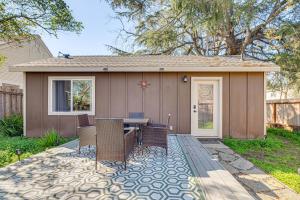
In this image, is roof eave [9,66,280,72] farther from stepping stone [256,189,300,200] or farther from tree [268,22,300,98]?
stepping stone [256,189,300,200]

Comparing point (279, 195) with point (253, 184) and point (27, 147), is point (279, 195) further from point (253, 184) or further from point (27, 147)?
point (27, 147)

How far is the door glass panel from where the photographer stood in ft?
25.1

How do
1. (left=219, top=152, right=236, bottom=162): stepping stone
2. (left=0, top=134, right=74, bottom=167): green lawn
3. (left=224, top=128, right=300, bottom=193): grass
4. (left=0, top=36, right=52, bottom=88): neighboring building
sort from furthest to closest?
(left=0, top=36, right=52, bottom=88): neighboring building → (left=0, top=134, right=74, bottom=167): green lawn → (left=219, top=152, right=236, bottom=162): stepping stone → (left=224, top=128, right=300, bottom=193): grass

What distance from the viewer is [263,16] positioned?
10.9 m

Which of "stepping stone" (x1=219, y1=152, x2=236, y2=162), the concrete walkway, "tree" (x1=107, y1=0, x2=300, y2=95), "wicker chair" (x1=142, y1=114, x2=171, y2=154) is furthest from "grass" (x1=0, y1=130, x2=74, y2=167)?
"tree" (x1=107, y1=0, x2=300, y2=95)

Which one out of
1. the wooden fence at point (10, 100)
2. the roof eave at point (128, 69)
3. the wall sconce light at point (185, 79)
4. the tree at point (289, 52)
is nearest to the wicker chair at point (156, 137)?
the roof eave at point (128, 69)

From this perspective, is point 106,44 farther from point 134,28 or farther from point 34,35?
point 34,35

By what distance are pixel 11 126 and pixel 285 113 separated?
39.1 ft

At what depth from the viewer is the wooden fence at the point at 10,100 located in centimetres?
850

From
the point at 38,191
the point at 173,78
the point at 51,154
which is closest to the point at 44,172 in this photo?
the point at 38,191

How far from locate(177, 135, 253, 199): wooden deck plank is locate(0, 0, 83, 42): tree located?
5740 millimetres

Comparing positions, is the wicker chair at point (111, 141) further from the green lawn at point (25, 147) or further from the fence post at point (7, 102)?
the fence post at point (7, 102)

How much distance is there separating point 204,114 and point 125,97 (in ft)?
9.80

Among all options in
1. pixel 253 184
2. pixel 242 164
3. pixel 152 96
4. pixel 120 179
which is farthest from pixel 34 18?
pixel 253 184
